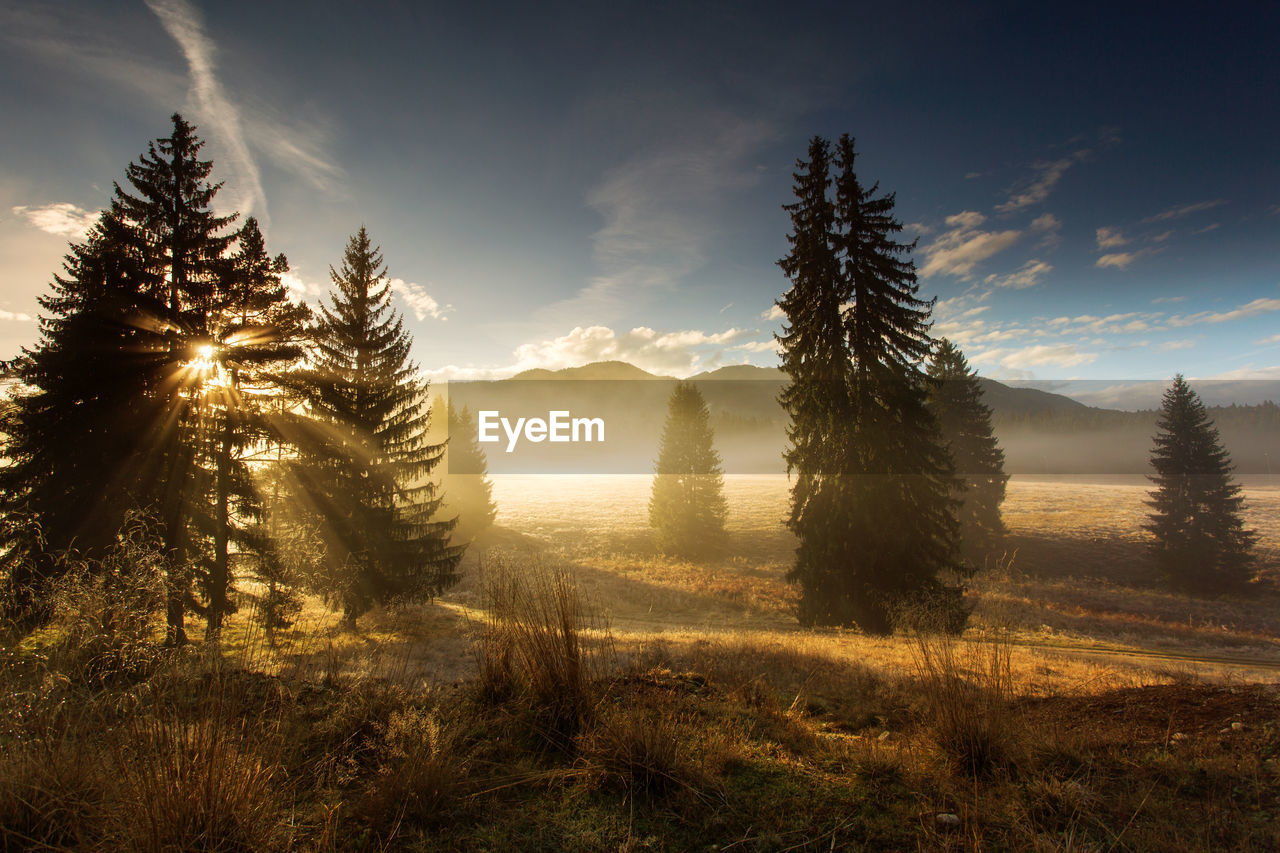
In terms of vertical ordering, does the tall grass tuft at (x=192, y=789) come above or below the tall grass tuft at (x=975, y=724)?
above

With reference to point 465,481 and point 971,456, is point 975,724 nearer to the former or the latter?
point 971,456

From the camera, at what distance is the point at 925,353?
50.4ft

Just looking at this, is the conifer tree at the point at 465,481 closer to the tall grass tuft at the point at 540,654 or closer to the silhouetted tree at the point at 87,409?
the silhouetted tree at the point at 87,409

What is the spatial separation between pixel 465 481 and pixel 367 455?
2081cm

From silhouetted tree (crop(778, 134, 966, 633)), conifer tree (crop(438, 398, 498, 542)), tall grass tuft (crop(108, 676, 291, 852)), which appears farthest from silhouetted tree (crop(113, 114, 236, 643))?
conifer tree (crop(438, 398, 498, 542))

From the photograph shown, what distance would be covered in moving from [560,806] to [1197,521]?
4179 cm

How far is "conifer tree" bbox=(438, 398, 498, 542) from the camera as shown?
35.7 m

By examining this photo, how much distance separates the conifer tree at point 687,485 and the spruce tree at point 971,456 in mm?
14751

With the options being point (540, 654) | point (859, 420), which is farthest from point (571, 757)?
point (859, 420)

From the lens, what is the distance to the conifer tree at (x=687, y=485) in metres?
34.2

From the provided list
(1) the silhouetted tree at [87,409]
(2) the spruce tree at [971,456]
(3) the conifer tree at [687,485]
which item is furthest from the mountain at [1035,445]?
(1) the silhouetted tree at [87,409]

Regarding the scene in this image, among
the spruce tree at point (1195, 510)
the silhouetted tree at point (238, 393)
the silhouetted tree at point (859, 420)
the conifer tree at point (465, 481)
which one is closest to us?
the silhouetted tree at point (238, 393)

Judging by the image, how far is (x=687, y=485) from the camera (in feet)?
114

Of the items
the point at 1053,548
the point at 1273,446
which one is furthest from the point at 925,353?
the point at 1273,446
